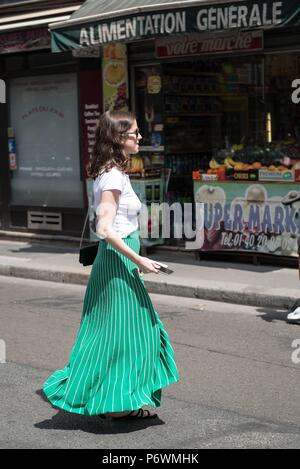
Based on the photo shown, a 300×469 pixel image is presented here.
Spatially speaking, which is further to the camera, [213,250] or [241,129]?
[241,129]

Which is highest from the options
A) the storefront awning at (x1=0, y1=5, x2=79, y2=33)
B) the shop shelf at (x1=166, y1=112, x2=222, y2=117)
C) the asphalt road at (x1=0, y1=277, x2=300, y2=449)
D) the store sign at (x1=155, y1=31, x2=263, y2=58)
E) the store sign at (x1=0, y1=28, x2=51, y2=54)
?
the storefront awning at (x1=0, y1=5, x2=79, y2=33)

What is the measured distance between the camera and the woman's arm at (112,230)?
193 inches

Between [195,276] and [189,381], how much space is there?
4064mm

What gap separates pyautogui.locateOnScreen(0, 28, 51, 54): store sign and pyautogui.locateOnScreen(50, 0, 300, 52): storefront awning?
51.9 inches

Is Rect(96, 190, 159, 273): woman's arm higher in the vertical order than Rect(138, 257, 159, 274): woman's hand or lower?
higher

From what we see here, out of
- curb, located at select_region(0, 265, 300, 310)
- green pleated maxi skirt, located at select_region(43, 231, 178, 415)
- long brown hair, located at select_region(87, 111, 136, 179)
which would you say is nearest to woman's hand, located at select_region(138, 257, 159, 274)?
green pleated maxi skirt, located at select_region(43, 231, 178, 415)

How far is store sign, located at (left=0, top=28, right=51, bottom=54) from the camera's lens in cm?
1307

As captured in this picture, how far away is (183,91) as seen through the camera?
1234 centimetres

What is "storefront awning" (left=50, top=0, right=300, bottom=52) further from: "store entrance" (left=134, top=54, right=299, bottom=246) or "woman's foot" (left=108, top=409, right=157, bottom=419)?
"woman's foot" (left=108, top=409, right=157, bottom=419)

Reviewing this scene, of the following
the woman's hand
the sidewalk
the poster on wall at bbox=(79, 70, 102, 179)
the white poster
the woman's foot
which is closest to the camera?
the woman's hand

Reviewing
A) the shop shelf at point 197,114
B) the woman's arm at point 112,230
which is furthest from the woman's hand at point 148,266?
the shop shelf at point 197,114
